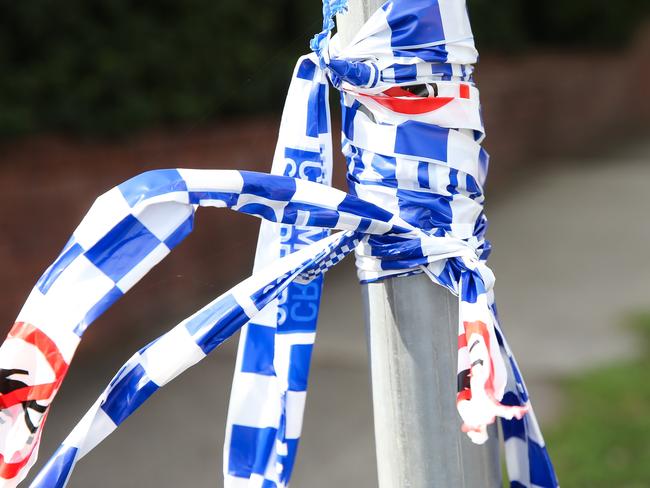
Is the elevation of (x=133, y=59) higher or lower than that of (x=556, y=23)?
lower

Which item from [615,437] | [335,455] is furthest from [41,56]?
[615,437]

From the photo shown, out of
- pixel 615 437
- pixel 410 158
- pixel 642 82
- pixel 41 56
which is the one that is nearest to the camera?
pixel 410 158

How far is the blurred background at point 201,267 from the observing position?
388 cm

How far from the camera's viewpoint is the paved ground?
3877 millimetres

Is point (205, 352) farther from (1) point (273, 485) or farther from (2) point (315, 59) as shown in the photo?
(2) point (315, 59)

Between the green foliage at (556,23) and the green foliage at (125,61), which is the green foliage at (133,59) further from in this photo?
the green foliage at (556,23)

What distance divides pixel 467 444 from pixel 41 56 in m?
3.89

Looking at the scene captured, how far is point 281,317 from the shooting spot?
A: 1405mm

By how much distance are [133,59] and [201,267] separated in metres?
2.19

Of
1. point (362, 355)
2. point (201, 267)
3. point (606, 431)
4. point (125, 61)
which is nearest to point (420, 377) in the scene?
point (201, 267)

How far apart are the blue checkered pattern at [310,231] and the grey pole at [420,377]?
4 cm

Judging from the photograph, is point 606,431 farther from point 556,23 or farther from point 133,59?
point 556,23

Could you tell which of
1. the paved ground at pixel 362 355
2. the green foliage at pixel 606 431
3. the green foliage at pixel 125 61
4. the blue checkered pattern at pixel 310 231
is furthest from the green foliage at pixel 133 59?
the blue checkered pattern at pixel 310 231

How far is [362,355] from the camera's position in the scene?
4.87 m
